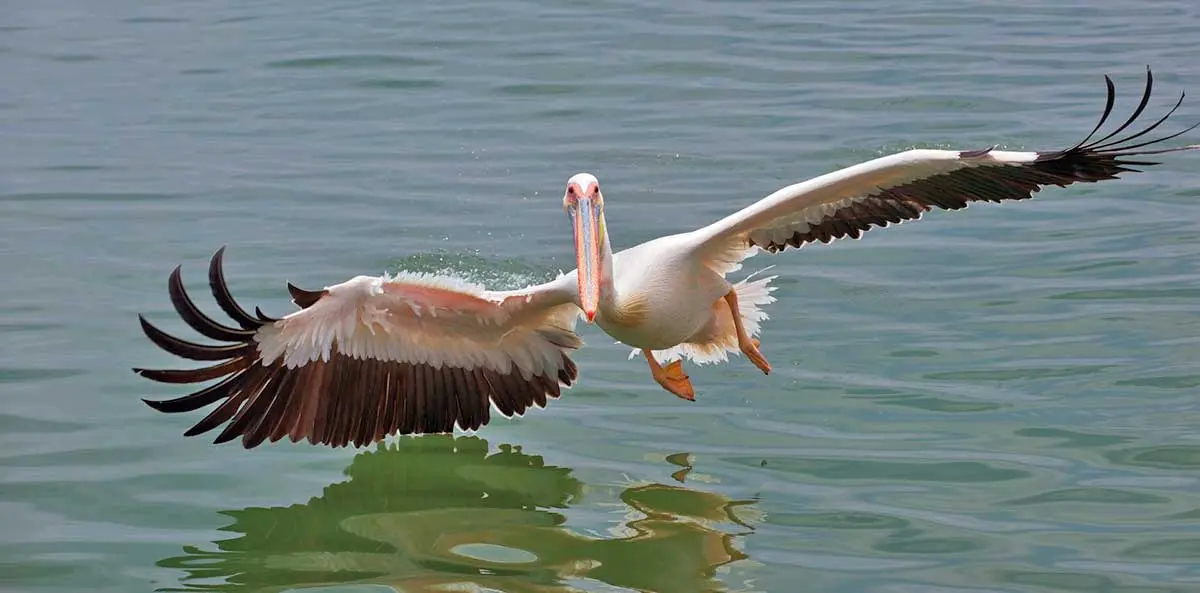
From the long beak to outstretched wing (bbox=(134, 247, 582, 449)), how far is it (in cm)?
39

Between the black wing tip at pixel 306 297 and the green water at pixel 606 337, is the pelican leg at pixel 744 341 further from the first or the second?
the black wing tip at pixel 306 297

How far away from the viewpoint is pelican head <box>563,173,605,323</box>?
6.28 m

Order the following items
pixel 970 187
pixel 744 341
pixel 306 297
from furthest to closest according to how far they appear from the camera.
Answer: pixel 744 341
pixel 970 187
pixel 306 297

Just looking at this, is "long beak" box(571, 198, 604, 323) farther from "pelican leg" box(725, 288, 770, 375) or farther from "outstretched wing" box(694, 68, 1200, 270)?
"pelican leg" box(725, 288, 770, 375)

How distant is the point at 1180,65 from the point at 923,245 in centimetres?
450

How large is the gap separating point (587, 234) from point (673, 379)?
3.44 ft

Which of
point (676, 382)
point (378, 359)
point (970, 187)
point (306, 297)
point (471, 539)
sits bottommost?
point (471, 539)

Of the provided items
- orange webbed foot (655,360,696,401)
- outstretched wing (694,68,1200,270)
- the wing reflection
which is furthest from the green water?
outstretched wing (694,68,1200,270)

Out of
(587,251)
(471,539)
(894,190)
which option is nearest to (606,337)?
(894,190)

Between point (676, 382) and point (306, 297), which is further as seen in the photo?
point (676, 382)

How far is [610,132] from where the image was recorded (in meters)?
11.8

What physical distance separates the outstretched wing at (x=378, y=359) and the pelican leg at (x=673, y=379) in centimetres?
35

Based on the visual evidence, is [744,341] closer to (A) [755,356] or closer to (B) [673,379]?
(A) [755,356]

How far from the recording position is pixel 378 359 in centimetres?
716
